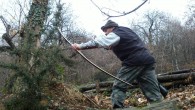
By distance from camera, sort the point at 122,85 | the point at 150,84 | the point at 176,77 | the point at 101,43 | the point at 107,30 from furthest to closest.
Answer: the point at 176,77
the point at 150,84
the point at 107,30
the point at 122,85
the point at 101,43

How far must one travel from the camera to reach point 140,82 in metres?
6.35

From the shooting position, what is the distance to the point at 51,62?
222 inches

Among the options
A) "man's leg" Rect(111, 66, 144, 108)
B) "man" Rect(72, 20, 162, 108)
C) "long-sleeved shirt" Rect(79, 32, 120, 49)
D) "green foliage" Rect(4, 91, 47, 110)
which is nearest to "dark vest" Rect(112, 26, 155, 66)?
"man" Rect(72, 20, 162, 108)

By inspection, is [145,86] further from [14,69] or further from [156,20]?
[156,20]

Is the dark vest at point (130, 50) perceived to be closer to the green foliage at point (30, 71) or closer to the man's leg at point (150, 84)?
the man's leg at point (150, 84)

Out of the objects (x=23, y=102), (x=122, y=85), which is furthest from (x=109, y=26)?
(x=23, y=102)

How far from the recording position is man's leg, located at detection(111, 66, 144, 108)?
5973 millimetres

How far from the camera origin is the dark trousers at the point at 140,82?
6000 mm

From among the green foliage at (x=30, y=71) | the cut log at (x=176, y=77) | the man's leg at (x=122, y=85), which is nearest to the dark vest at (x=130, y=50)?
the man's leg at (x=122, y=85)

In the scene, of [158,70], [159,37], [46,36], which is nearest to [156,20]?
[159,37]

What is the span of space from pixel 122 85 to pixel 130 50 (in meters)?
0.60

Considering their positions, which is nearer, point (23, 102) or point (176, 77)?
point (23, 102)

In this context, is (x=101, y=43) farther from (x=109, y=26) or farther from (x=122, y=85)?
(x=122, y=85)

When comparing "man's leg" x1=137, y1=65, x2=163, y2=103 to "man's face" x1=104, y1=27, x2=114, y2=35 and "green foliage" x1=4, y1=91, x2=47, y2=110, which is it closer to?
"man's face" x1=104, y1=27, x2=114, y2=35
